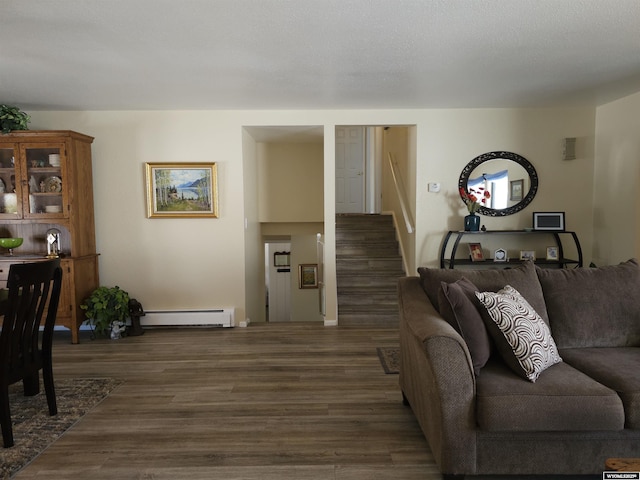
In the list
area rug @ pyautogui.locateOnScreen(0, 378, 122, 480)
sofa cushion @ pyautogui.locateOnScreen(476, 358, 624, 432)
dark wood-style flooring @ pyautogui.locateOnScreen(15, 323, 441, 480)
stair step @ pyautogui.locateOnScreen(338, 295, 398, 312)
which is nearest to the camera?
sofa cushion @ pyautogui.locateOnScreen(476, 358, 624, 432)

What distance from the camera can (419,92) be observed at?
392 cm

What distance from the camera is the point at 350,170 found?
743 cm

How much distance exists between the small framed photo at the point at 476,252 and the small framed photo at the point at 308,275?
373 cm

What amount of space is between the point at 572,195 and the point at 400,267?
7.28ft

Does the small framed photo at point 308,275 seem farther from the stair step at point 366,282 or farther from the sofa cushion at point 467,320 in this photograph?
the sofa cushion at point 467,320

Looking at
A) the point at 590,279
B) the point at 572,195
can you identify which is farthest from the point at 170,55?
the point at 572,195

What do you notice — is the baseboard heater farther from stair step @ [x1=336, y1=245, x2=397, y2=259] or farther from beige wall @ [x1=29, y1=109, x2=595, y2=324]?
stair step @ [x1=336, y1=245, x2=397, y2=259]

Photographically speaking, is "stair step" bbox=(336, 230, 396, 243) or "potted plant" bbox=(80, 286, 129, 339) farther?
"stair step" bbox=(336, 230, 396, 243)

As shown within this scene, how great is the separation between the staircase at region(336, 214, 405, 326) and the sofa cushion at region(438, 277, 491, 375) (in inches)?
106

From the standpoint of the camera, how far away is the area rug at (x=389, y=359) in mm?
3302

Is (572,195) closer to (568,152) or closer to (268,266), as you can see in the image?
(568,152)

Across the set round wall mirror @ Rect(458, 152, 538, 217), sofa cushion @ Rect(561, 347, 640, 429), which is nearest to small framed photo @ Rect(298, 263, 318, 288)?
round wall mirror @ Rect(458, 152, 538, 217)

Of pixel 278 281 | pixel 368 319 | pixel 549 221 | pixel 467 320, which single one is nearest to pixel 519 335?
pixel 467 320

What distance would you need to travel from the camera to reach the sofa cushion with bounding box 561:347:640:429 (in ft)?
5.91
